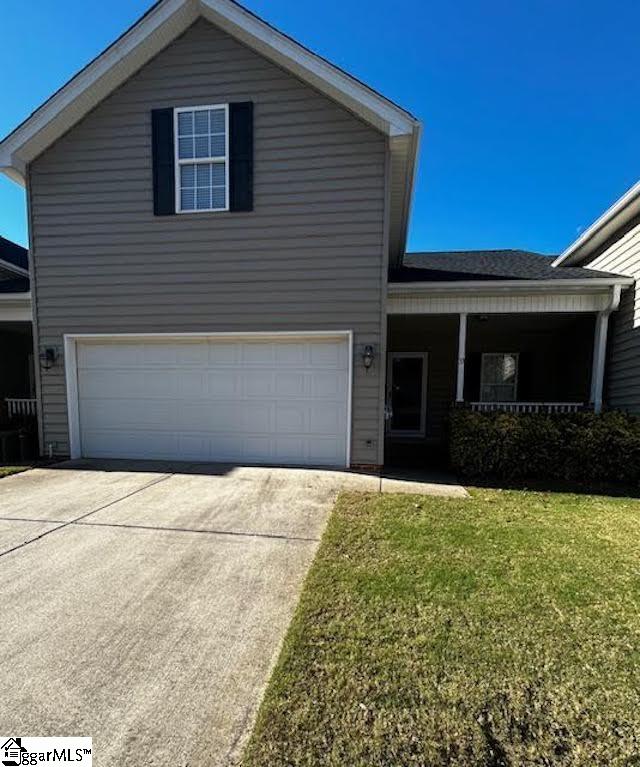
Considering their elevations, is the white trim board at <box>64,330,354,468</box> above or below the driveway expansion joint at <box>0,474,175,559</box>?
above

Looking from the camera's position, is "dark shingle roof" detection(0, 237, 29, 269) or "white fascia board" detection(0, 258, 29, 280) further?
"dark shingle roof" detection(0, 237, 29, 269)

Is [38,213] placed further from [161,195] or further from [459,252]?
[459,252]

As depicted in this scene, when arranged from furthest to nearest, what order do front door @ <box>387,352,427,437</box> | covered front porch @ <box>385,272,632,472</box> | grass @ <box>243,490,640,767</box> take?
front door @ <box>387,352,427,437</box> → covered front porch @ <box>385,272,632,472</box> → grass @ <box>243,490,640,767</box>

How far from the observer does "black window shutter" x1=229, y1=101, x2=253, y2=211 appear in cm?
631

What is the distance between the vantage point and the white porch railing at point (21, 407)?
7906mm

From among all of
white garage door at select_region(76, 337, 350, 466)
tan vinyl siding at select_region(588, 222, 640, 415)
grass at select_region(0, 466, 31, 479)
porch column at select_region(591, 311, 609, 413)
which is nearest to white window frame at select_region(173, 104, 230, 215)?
white garage door at select_region(76, 337, 350, 466)

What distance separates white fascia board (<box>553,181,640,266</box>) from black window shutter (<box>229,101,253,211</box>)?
589cm

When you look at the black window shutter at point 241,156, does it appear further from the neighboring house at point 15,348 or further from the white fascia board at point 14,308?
the neighboring house at point 15,348

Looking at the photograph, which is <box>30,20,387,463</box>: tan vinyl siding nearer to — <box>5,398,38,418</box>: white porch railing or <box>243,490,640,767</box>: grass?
<box>5,398,38,418</box>: white porch railing

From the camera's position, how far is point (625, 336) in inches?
267

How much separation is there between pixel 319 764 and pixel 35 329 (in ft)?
25.7

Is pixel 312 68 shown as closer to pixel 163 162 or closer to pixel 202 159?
pixel 202 159

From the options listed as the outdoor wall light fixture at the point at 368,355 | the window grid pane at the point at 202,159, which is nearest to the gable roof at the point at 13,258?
the window grid pane at the point at 202,159

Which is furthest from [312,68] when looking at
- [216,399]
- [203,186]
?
[216,399]
